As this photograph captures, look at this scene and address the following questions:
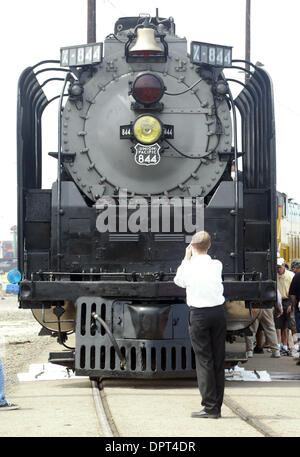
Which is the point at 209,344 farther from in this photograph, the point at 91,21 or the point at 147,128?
the point at 91,21

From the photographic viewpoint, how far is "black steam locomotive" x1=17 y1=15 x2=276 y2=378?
9.50m

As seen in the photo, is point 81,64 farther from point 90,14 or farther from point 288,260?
point 288,260

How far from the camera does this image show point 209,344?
25.1ft

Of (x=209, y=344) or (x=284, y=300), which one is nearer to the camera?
(x=209, y=344)

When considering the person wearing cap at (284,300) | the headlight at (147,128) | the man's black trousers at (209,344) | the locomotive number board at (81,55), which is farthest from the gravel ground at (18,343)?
the person wearing cap at (284,300)

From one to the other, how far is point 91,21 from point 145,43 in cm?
1007

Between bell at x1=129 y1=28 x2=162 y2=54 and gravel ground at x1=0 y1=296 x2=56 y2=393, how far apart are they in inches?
171

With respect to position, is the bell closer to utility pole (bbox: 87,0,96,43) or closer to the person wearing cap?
the person wearing cap

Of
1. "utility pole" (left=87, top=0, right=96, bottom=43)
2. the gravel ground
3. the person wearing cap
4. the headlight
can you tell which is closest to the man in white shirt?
the headlight

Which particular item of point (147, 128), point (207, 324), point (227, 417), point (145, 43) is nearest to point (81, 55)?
point (145, 43)

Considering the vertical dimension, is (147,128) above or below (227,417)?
above

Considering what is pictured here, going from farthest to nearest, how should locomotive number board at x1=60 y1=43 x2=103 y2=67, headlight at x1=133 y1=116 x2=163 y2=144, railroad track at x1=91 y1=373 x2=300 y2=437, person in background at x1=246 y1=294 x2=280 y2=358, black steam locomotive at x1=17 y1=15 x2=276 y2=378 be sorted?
person in background at x1=246 y1=294 x2=280 y2=358
locomotive number board at x1=60 y1=43 x2=103 y2=67
headlight at x1=133 y1=116 x2=163 y2=144
black steam locomotive at x1=17 y1=15 x2=276 y2=378
railroad track at x1=91 y1=373 x2=300 y2=437

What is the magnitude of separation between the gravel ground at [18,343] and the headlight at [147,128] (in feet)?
11.1
